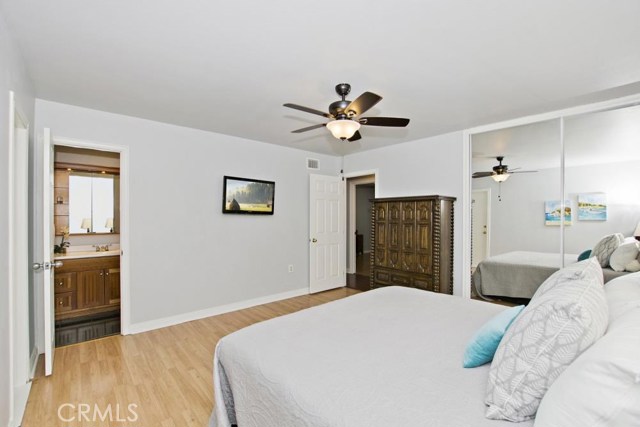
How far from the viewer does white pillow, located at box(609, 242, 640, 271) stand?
9.17ft

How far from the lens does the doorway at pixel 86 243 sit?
12.8 ft

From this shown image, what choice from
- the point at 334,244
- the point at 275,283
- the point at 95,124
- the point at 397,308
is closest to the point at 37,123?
the point at 95,124

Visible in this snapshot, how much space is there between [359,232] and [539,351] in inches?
353

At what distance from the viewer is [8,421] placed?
185 cm

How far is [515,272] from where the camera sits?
367cm

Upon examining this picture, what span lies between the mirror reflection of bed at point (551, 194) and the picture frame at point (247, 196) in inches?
115

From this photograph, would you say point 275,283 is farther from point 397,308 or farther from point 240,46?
point 240,46

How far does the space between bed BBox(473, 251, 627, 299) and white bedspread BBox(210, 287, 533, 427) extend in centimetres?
177

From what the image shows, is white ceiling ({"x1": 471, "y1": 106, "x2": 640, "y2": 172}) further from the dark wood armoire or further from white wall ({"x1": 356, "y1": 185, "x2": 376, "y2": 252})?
white wall ({"x1": 356, "y1": 185, "x2": 376, "y2": 252})

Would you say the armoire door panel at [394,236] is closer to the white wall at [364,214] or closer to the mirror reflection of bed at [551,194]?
the mirror reflection of bed at [551,194]

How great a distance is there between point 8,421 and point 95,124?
2.75m

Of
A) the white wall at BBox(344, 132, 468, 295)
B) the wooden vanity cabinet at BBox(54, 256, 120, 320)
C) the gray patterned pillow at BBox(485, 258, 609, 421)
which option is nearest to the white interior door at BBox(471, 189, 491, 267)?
the white wall at BBox(344, 132, 468, 295)

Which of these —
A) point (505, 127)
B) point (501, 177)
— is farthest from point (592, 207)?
point (505, 127)

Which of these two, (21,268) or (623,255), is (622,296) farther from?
(21,268)
